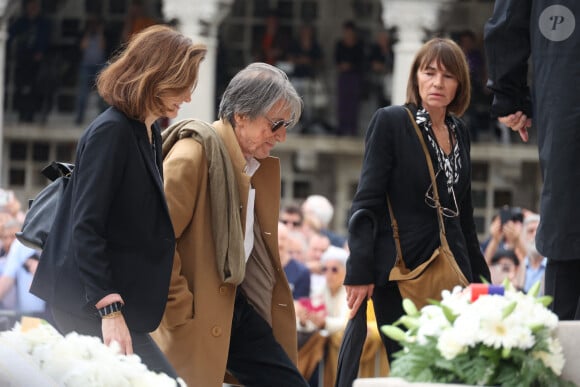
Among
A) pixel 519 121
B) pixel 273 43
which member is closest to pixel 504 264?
Result: pixel 519 121

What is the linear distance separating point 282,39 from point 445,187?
61.3ft

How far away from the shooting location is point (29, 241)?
5457 millimetres

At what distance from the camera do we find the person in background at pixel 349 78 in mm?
24438

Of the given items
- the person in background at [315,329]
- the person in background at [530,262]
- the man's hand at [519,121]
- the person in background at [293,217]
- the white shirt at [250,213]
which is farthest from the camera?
the person in background at [293,217]

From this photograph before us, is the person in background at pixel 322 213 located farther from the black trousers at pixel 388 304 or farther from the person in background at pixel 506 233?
the black trousers at pixel 388 304

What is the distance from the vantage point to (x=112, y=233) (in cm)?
536

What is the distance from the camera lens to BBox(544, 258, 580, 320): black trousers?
214 inches

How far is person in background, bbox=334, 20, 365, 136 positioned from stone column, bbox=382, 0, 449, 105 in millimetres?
2685

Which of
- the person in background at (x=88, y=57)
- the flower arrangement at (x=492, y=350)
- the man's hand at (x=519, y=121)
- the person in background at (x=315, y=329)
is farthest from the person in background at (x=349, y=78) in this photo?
the flower arrangement at (x=492, y=350)

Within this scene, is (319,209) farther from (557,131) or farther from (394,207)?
(557,131)

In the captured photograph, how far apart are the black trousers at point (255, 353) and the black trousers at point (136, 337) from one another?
78 cm

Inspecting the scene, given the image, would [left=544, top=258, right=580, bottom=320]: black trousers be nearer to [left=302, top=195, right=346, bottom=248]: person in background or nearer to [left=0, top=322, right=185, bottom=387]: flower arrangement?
[left=0, top=322, right=185, bottom=387]: flower arrangement

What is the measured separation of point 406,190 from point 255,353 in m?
0.88

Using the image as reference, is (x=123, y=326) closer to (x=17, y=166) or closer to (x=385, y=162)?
(x=385, y=162)
